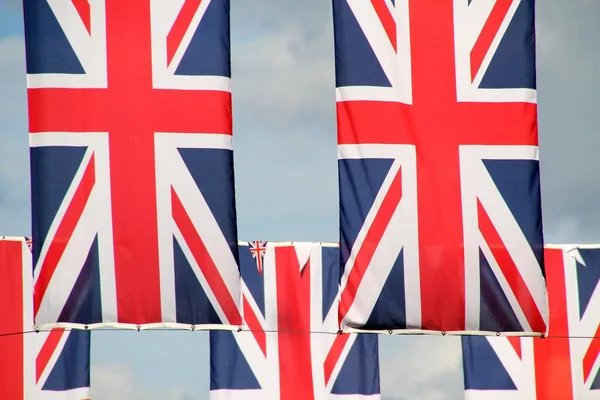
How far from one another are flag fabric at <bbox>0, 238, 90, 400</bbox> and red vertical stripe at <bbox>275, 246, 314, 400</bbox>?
3399mm

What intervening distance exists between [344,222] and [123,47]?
306cm

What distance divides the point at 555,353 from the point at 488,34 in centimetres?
1064

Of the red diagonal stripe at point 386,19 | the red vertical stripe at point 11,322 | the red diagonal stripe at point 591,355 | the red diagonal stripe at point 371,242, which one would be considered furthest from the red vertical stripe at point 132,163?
the red diagonal stripe at point 591,355

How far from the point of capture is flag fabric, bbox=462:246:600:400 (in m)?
23.8

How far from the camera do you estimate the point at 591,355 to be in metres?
24.5

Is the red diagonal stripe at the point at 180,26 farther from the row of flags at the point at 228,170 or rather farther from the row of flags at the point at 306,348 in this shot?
the row of flags at the point at 306,348

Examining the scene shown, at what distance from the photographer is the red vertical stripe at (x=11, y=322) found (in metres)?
22.6

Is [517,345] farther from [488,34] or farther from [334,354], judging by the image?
[488,34]

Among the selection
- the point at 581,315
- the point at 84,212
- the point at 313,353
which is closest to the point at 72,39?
the point at 84,212

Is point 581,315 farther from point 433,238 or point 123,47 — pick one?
point 123,47

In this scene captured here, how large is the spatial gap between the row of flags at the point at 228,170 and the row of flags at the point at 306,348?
8.67m

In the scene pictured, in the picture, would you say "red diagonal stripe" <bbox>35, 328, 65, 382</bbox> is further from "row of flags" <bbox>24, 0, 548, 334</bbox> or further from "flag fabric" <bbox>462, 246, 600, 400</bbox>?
"row of flags" <bbox>24, 0, 548, 334</bbox>

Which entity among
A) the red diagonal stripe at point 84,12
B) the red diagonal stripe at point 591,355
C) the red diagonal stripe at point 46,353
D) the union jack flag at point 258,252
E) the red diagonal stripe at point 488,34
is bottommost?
the red diagonal stripe at point 591,355

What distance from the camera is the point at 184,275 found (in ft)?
47.3
